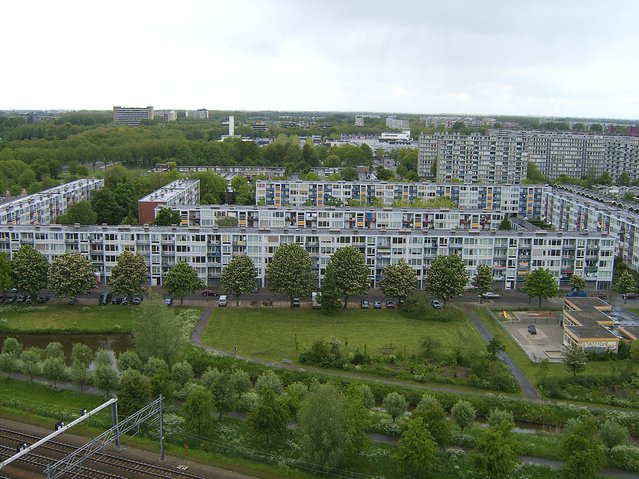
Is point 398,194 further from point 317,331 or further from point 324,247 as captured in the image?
point 317,331

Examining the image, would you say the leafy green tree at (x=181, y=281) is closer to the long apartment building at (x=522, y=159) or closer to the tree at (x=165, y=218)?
the tree at (x=165, y=218)

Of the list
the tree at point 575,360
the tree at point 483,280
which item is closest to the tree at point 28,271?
the tree at point 483,280

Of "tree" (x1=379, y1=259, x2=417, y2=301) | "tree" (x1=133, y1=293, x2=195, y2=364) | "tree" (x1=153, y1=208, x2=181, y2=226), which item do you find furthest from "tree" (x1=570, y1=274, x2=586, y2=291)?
"tree" (x1=153, y1=208, x2=181, y2=226)

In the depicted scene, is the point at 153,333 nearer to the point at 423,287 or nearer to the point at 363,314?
the point at 363,314

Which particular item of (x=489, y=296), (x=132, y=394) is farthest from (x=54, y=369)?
(x=489, y=296)

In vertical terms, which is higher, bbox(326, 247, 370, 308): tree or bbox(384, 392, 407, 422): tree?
bbox(326, 247, 370, 308): tree

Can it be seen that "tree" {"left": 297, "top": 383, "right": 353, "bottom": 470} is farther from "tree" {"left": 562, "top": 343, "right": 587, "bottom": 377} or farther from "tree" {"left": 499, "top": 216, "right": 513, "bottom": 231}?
"tree" {"left": 499, "top": 216, "right": 513, "bottom": 231}

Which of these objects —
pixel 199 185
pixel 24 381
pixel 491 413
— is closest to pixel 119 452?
pixel 24 381

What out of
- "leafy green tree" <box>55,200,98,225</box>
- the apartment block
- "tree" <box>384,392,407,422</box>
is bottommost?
"tree" <box>384,392,407,422</box>
